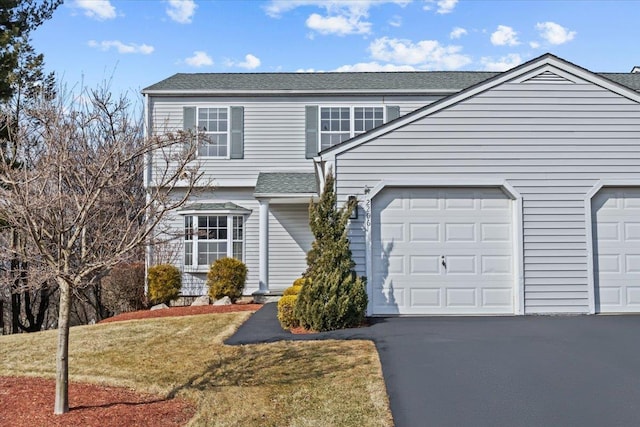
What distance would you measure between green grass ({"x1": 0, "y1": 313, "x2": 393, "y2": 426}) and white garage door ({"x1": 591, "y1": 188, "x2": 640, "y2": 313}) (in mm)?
5143

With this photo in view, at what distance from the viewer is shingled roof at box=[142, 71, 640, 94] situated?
15.2 metres

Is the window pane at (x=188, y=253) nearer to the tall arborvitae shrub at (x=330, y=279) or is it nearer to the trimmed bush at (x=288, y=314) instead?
the trimmed bush at (x=288, y=314)

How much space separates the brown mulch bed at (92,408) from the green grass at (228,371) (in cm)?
21

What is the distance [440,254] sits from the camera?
31.4ft

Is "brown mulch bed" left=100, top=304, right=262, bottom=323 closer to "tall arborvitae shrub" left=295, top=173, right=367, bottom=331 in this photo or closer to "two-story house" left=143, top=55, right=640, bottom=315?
"tall arborvitae shrub" left=295, top=173, right=367, bottom=331

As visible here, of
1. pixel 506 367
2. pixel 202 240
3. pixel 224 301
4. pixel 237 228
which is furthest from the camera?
pixel 237 228

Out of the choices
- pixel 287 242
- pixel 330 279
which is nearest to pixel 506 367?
pixel 330 279

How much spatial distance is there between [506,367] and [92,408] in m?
4.88

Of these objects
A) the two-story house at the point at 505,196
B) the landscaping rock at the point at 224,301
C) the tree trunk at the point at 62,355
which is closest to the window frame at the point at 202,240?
the landscaping rock at the point at 224,301

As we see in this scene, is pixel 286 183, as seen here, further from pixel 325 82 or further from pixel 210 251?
pixel 325 82

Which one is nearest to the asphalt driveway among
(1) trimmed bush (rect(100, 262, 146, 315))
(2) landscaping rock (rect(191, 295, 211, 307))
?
(2) landscaping rock (rect(191, 295, 211, 307))

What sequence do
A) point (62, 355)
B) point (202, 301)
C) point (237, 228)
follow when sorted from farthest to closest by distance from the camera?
1. point (237, 228)
2. point (202, 301)
3. point (62, 355)

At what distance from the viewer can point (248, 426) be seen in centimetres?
509

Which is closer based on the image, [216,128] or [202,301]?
[202,301]
